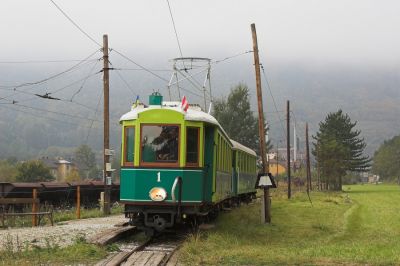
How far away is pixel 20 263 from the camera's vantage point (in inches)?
398

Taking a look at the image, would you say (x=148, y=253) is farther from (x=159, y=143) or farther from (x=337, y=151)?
(x=337, y=151)

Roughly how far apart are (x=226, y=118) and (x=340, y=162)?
17.2 m

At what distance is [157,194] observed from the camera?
14.4 m

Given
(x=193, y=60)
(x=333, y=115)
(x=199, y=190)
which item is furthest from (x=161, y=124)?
(x=333, y=115)

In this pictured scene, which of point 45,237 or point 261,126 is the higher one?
point 261,126

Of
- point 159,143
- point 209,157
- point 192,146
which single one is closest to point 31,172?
point 209,157

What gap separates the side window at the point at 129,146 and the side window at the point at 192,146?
136 cm

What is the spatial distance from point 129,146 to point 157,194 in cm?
143

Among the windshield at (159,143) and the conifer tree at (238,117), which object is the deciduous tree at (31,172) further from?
the windshield at (159,143)

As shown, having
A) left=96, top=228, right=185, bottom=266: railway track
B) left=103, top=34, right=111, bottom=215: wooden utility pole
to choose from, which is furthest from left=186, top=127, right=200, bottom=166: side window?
left=103, top=34, right=111, bottom=215: wooden utility pole

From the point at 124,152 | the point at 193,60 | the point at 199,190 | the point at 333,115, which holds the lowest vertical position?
the point at 199,190

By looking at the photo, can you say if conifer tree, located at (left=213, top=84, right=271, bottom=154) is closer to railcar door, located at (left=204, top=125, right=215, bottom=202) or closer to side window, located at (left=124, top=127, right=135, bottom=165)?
railcar door, located at (left=204, top=125, right=215, bottom=202)

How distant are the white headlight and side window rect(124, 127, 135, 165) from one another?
0.91 meters

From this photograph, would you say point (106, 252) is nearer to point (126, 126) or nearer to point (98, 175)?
point (126, 126)
